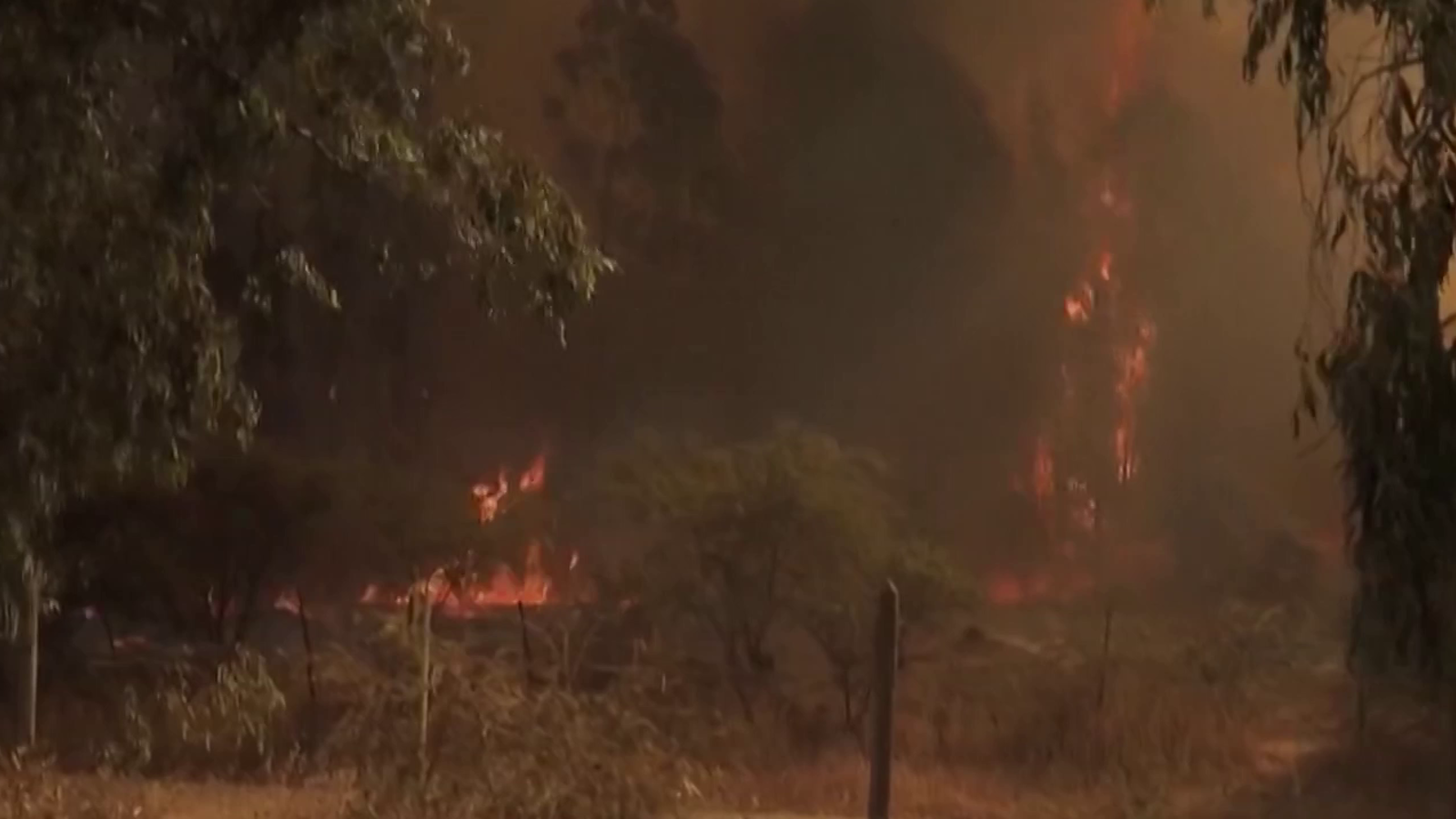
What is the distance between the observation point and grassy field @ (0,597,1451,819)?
6758 mm

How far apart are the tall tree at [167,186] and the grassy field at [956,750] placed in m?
1.65

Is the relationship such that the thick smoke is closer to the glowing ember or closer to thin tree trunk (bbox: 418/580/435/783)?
the glowing ember

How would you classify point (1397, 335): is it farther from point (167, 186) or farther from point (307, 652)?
point (307, 652)

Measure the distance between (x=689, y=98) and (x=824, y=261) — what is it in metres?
1.18

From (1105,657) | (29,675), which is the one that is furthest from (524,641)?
(1105,657)

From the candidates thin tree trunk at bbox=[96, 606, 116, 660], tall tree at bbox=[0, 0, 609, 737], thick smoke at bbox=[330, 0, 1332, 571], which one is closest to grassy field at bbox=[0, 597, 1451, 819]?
thick smoke at bbox=[330, 0, 1332, 571]

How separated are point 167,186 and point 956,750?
15.3ft

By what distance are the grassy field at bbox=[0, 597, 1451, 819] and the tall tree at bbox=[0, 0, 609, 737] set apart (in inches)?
65.2

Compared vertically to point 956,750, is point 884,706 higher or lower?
higher

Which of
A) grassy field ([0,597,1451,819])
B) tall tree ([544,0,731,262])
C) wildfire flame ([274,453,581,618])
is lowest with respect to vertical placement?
grassy field ([0,597,1451,819])

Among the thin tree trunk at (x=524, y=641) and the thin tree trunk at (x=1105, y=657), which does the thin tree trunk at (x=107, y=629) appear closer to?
the thin tree trunk at (x=524, y=641)

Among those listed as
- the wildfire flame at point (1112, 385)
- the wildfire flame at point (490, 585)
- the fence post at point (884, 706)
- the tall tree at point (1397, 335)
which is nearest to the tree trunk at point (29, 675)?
the wildfire flame at point (490, 585)

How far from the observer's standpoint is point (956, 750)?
323 inches

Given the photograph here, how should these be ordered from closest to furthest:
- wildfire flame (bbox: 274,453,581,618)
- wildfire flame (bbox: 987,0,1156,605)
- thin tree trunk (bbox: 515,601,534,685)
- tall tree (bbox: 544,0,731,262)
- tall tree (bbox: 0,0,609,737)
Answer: tall tree (bbox: 0,0,609,737) → thin tree trunk (bbox: 515,601,534,685) → wildfire flame (bbox: 274,453,581,618) → wildfire flame (bbox: 987,0,1156,605) → tall tree (bbox: 544,0,731,262)
